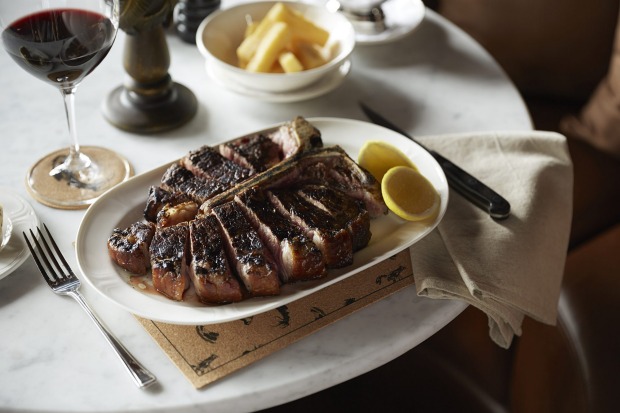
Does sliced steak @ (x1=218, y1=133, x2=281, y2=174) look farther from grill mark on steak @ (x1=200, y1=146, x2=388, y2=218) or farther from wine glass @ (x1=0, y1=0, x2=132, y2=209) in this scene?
wine glass @ (x1=0, y1=0, x2=132, y2=209)

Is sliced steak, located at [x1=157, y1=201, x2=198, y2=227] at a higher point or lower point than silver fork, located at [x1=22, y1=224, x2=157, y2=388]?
higher

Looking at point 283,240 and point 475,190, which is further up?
point 283,240

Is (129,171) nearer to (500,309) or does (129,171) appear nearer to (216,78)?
(216,78)

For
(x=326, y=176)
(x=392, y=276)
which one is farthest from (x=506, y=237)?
(x=326, y=176)

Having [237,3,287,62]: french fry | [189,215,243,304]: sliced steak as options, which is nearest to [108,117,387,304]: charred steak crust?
[189,215,243,304]: sliced steak

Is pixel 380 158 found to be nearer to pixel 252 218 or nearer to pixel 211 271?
pixel 252 218
